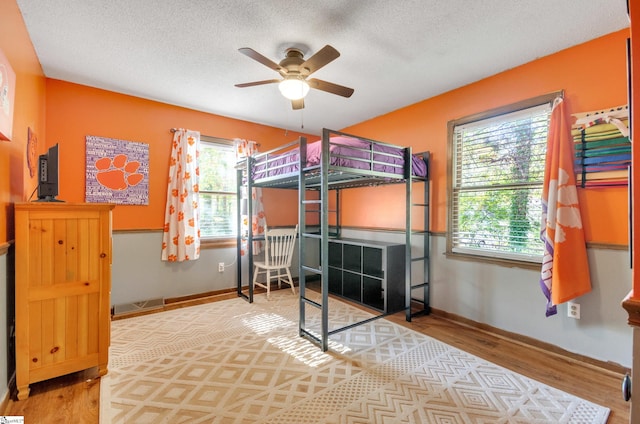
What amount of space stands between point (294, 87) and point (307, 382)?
2151mm

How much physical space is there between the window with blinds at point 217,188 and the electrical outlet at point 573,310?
11.8 feet

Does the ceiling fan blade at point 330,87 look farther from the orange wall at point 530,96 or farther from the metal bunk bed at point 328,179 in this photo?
the orange wall at point 530,96

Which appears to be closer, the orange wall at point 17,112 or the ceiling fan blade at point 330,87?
the orange wall at point 17,112

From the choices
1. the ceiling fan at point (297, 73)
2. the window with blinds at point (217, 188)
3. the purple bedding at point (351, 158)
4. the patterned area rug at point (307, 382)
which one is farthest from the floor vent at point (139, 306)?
the ceiling fan at point (297, 73)

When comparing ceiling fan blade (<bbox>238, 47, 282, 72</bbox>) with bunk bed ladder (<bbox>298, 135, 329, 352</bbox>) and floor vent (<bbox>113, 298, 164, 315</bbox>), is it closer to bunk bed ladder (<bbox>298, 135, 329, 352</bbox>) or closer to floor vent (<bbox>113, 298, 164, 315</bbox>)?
bunk bed ladder (<bbox>298, 135, 329, 352</bbox>)

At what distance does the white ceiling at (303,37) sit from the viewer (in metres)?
1.81

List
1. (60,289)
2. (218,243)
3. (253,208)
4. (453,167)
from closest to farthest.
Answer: (60,289)
(453,167)
(218,243)
(253,208)

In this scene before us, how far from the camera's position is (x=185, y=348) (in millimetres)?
2322

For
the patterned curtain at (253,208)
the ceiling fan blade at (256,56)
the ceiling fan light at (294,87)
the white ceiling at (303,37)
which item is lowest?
the patterned curtain at (253,208)

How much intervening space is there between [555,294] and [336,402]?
A: 1762mm

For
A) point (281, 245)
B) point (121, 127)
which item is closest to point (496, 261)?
point (281, 245)

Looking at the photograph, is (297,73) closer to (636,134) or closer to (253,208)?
(636,134)

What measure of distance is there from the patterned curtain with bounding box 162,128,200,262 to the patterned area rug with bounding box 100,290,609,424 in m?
0.92

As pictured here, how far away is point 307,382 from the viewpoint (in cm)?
188
